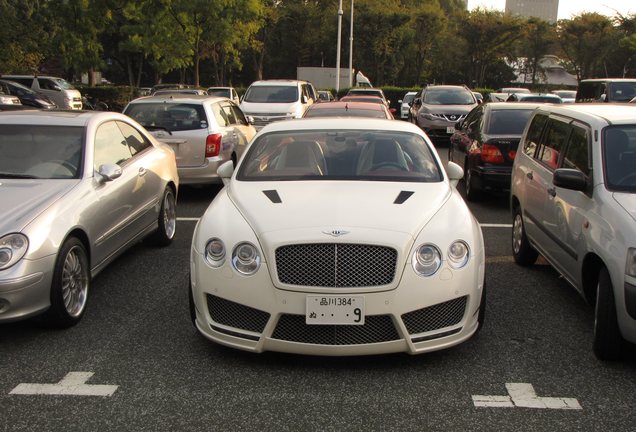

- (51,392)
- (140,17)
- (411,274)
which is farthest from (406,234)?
(140,17)

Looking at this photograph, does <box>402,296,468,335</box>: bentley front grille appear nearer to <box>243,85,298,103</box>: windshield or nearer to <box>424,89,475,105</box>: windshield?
<box>243,85,298,103</box>: windshield

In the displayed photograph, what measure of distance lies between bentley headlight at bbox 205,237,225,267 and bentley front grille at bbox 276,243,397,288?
0.39m

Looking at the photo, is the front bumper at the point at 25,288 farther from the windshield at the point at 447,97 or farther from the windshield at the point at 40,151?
the windshield at the point at 447,97

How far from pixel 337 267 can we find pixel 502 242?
4.17 m

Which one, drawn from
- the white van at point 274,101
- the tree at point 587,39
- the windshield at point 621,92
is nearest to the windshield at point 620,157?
the white van at point 274,101

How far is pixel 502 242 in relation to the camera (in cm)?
758

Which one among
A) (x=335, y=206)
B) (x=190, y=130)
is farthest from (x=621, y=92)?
(x=335, y=206)

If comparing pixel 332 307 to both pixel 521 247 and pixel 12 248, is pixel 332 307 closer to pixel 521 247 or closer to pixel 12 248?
pixel 12 248

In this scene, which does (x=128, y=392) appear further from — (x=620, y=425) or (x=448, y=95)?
(x=448, y=95)

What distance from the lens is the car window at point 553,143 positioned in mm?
5766

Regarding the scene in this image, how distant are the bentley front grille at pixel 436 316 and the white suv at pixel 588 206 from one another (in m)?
0.88

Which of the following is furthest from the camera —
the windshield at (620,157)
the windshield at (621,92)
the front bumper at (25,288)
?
the windshield at (621,92)

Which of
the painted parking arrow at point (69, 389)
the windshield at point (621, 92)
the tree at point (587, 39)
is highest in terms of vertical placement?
the tree at point (587, 39)

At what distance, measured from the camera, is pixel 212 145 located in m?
9.72
